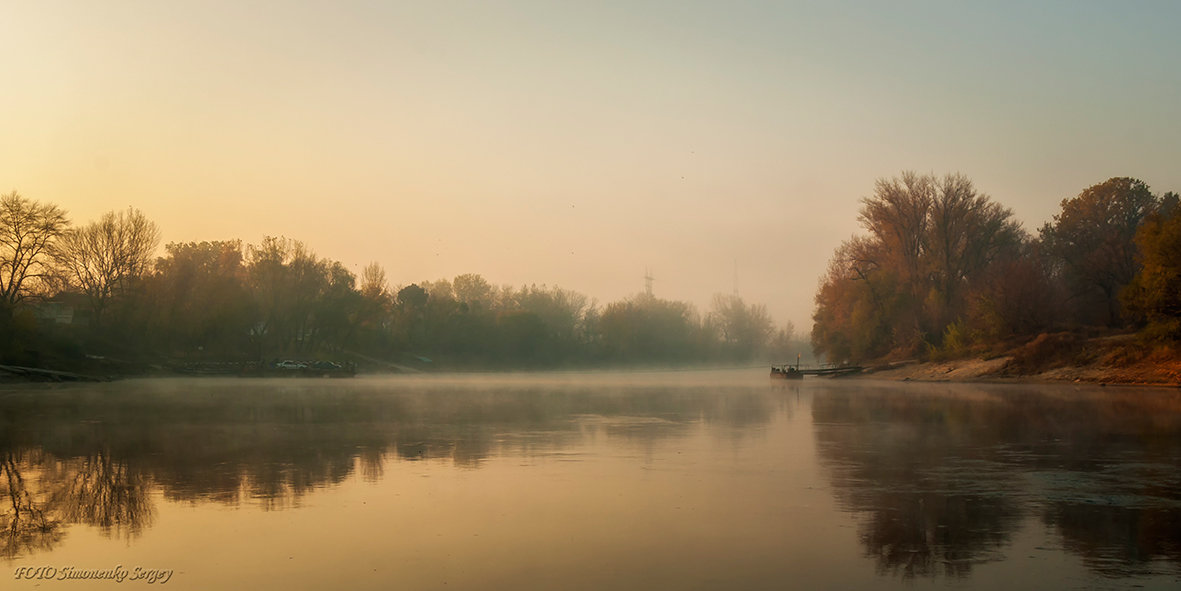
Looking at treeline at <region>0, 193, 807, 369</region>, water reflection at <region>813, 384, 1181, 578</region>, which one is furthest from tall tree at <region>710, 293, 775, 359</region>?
water reflection at <region>813, 384, 1181, 578</region>

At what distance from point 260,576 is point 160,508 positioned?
4.35m

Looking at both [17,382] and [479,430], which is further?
[17,382]

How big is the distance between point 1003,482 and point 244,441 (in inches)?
634

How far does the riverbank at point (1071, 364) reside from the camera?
45.5 metres

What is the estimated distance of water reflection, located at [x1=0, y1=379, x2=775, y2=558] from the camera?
12.8 m

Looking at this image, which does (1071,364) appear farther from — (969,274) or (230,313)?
(230,313)

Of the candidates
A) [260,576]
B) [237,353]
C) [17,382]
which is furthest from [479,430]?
[237,353]

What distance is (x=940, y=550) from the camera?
947cm

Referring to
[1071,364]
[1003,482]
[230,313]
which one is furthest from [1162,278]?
[230,313]

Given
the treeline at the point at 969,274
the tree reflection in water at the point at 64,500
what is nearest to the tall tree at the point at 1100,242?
the treeline at the point at 969,274

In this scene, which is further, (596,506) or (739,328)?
(739,328)

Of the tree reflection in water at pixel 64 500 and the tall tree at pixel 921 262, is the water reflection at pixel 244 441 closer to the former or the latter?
the tree reflection in water at pixel 64 500

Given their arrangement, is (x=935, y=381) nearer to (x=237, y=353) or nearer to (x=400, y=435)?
(x=400, y=435)

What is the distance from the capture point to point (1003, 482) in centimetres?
1410
